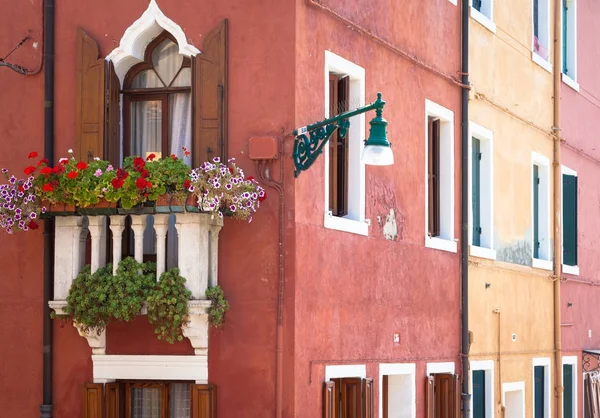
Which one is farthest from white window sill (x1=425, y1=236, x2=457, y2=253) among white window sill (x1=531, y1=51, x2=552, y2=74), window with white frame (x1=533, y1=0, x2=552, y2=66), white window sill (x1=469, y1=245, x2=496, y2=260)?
window with white frame (x1=533, y1=0, x2=552, y2=66)

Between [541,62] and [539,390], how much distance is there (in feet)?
16.4

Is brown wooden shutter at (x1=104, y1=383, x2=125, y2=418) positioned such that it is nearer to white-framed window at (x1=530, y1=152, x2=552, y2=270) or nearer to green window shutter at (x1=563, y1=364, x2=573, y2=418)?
white-framed window at (x1=530, y1=152, x2=552, y2=270)

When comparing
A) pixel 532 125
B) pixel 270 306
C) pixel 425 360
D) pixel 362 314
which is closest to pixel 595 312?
pixel 532 125

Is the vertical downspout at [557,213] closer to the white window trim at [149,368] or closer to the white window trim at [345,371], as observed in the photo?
the white window trim at [345,371]

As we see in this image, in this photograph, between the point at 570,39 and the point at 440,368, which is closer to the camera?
the point at 440,368

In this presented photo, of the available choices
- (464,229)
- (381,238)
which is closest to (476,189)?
(464,229)

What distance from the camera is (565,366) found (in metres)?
26.0

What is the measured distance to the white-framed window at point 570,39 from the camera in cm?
Result: 2705

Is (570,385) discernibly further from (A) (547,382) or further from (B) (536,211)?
(B) (536,211)

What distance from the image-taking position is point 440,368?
67.4ft

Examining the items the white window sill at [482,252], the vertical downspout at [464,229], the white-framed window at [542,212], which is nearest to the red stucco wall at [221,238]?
the vertical downspout at [464,229]

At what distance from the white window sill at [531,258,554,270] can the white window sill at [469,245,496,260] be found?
222 cm

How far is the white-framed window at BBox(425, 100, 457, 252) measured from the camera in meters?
20.8

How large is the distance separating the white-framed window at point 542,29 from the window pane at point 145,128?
9859mm
